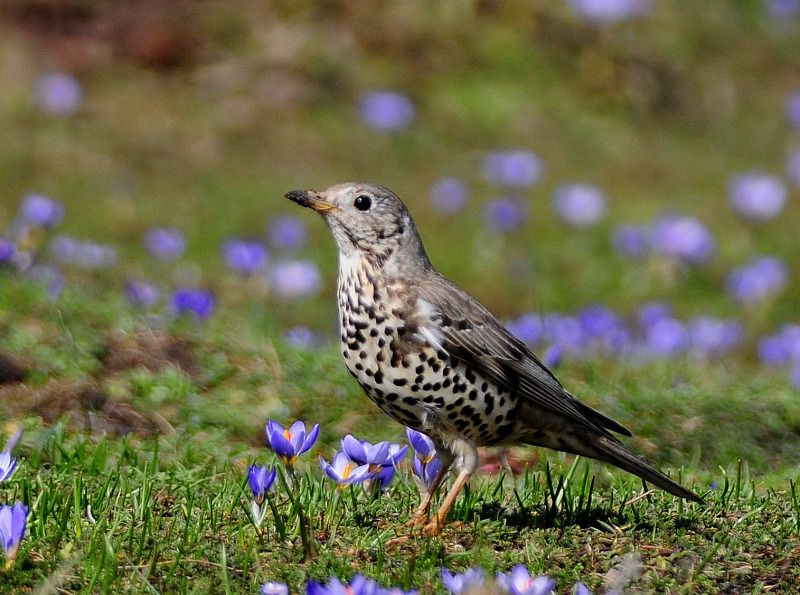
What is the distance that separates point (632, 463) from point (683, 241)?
594cm

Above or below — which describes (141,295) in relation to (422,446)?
above

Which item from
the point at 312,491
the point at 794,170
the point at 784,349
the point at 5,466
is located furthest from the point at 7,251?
the point at 794,170

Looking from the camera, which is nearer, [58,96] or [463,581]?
[463,581]

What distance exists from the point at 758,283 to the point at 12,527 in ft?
24.6

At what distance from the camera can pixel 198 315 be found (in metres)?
7.27

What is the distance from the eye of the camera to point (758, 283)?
10469 millimetres

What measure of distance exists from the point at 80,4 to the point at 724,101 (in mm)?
6780

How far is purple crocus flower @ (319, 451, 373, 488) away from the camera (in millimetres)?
4547

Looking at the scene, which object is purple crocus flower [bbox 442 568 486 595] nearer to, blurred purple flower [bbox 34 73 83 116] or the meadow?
the meadow

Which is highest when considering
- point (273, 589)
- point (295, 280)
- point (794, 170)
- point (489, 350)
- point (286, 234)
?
point (794, 170)

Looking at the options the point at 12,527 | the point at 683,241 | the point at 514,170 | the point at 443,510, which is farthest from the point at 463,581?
the point at 514,170

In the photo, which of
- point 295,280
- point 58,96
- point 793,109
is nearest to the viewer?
point 295,280

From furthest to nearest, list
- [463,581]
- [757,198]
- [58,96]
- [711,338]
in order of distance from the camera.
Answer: [58,96] → [757,198] → [711,338] → [463,581]

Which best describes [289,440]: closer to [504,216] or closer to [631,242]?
[631,242]
